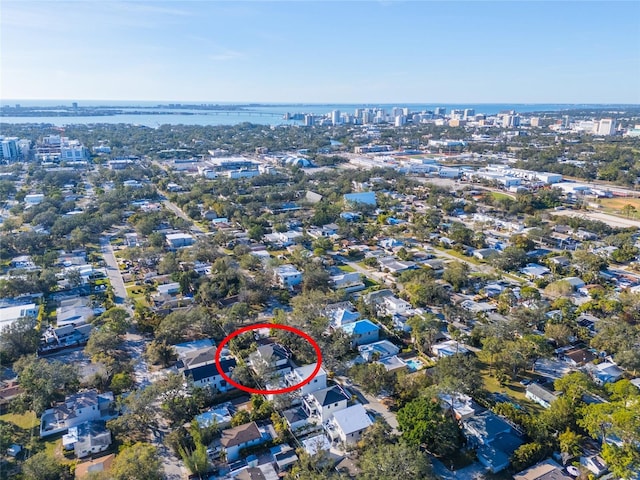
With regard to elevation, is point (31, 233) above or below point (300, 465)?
above

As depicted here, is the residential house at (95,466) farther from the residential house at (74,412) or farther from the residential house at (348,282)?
the residential house at (348,282)

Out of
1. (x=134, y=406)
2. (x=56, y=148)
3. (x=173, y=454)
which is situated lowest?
(x=173, y=454)

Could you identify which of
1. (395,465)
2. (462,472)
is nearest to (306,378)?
(395,465)

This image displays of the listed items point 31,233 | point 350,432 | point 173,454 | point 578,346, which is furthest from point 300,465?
point 31,233

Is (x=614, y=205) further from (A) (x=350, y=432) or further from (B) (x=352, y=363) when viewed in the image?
(A) (x=350, y=432)

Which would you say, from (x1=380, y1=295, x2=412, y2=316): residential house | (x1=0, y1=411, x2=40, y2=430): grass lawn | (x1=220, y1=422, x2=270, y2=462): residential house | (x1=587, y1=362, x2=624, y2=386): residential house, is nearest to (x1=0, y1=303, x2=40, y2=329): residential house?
(x1=0, y1=411, x2=40, y2=430): grass lawn

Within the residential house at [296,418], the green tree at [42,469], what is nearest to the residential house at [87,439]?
the green tree at [42,469]
